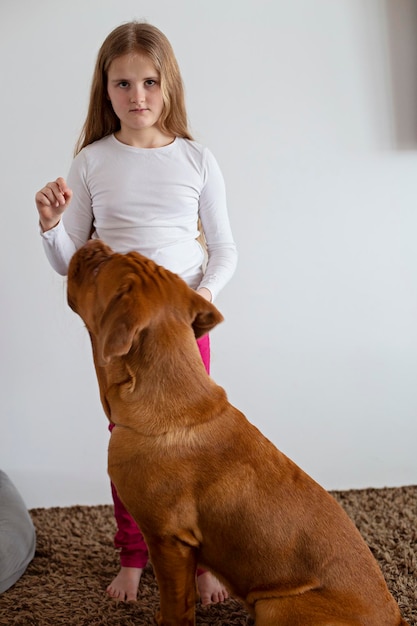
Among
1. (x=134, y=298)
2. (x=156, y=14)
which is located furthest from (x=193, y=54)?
(x=134, y=298)

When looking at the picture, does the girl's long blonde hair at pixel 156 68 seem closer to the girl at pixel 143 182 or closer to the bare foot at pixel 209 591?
the girl at pixel 143 182

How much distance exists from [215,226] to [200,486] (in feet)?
3.07

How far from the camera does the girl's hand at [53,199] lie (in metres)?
1.99

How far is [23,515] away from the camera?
269cm

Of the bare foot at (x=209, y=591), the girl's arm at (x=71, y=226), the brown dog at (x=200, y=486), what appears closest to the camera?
the brown dog at (x=200, y=486)

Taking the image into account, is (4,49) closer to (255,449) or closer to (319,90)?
(319,90)

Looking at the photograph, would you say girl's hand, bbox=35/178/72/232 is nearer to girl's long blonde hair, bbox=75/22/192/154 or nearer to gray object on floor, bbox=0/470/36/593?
girl's long blonde hair, bbox=75/22/192/154

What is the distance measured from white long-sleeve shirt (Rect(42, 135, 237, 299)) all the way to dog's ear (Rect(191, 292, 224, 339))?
43cm

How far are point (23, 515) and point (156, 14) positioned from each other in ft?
6.37

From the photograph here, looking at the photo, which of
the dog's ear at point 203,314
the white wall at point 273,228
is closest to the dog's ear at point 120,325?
the dog's ear at point 203,314

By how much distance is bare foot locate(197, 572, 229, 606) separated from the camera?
2.34 m

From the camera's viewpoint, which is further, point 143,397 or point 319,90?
point 319,90

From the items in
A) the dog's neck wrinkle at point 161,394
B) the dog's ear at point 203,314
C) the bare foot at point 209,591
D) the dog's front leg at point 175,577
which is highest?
the dog's ear at point 203,314

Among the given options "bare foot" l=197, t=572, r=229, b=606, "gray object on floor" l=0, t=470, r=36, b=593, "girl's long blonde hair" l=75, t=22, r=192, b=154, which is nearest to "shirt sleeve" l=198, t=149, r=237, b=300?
"girl's long blonde hair" l=75, t=22, r=192, b=154
